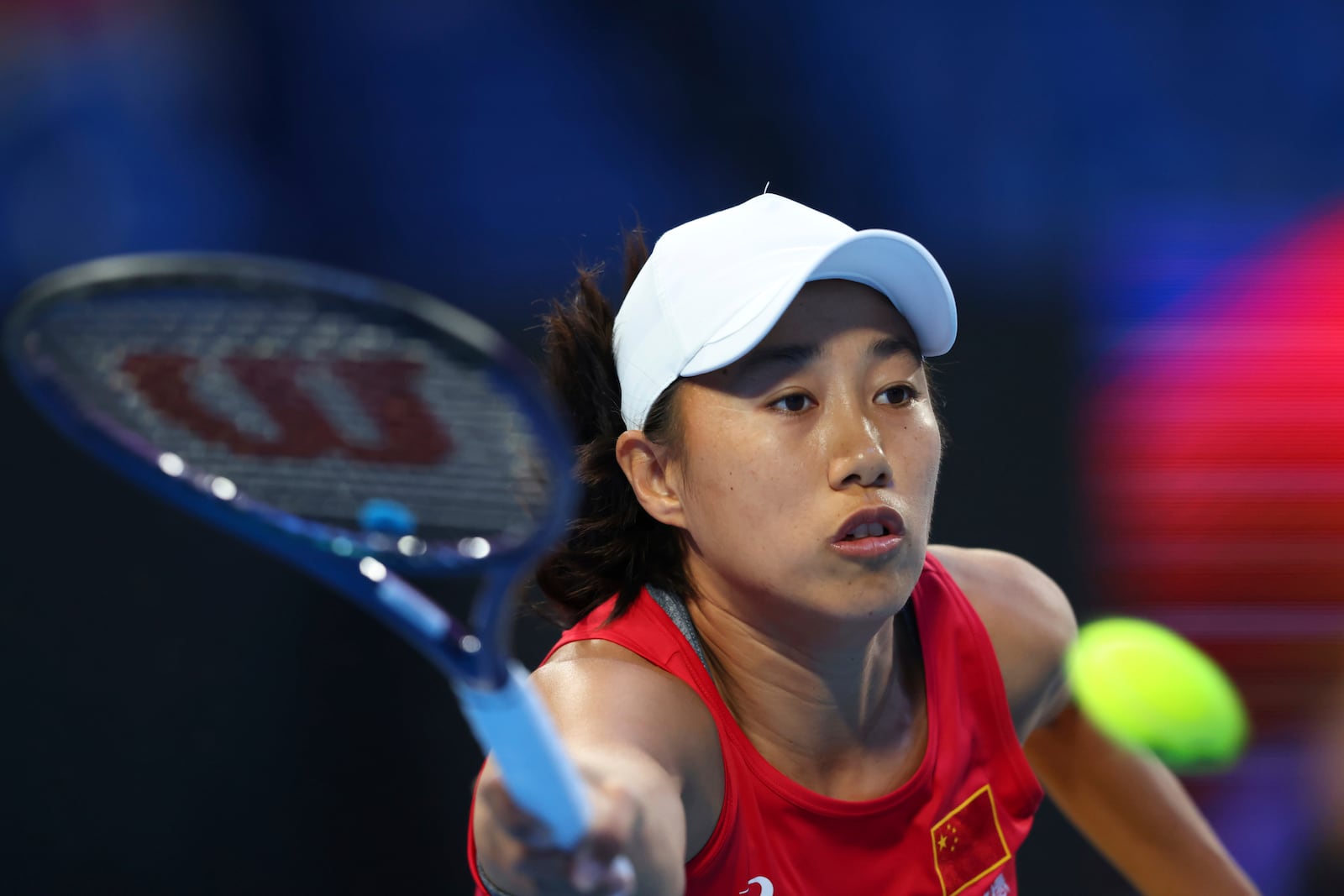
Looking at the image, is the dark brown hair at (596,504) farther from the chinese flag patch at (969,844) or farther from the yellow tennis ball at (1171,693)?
the yellow tennis ball at (1171,693)

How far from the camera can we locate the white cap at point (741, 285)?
134 centimetres

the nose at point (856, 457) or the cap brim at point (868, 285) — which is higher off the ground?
the cap brim at point (868, 285)

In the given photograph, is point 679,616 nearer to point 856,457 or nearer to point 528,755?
point 856,457

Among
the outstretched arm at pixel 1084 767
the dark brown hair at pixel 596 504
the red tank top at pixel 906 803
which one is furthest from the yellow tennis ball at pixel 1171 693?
the dark brown hair at pixel 596 504

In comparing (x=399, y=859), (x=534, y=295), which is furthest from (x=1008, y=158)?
(x=399, y=859)

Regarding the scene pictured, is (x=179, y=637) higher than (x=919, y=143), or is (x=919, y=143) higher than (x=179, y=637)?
(x=919, y=143)

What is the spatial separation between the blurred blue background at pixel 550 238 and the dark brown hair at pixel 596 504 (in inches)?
36.2

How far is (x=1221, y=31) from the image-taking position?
2955 mm

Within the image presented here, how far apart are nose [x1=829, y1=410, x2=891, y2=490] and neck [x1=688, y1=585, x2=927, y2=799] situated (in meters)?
0.20

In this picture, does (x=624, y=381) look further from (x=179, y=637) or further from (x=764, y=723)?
(x=179, y=637)

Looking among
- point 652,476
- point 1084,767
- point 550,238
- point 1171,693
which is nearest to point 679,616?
point 652,476

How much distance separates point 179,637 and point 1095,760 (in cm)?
163

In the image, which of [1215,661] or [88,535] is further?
[1215,661]

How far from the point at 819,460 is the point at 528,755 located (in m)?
0.51
